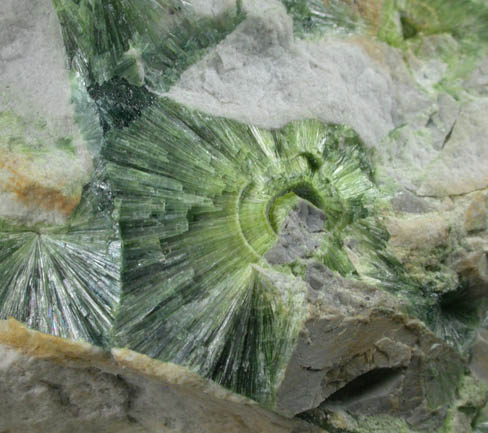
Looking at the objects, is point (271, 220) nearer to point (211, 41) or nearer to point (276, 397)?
point (276, 397)

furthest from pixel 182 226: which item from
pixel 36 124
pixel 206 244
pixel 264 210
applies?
pixel 36 124

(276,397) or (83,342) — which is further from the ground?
(83,342)

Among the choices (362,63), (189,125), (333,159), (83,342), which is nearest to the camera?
(83,342)

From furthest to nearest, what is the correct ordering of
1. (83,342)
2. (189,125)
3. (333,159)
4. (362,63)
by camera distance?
1. (362,63)
2. (333,159)
3. (189,125)
4. (83,342)

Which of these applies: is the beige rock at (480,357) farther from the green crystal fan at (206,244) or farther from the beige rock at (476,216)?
the green crystal fan at (206,244)

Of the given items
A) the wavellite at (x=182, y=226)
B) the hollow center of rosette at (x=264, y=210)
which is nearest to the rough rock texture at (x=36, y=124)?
the wavellite at (x=182, y=226)

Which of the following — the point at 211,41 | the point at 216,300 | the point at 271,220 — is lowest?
the point at 216,300

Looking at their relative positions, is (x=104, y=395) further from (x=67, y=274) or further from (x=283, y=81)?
(x=283, y=81)

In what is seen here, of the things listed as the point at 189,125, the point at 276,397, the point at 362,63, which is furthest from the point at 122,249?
the point at 362,63

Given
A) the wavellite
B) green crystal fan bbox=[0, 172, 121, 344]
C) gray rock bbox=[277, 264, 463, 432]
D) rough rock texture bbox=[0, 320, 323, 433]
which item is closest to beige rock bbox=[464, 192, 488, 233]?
the wavellite
